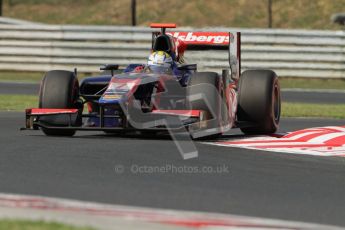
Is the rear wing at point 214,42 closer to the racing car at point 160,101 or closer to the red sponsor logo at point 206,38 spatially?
the red sponsor logo at point 206,38

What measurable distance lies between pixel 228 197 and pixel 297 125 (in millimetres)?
7473

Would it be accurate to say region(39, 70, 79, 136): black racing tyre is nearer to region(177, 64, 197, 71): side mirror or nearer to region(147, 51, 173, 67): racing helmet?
region(147, 51, 173, 67): racing helmet

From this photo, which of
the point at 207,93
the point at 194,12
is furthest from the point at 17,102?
the point at 194,12

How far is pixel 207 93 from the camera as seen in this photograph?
37.3ft

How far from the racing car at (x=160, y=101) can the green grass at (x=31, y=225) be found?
5.37 metres

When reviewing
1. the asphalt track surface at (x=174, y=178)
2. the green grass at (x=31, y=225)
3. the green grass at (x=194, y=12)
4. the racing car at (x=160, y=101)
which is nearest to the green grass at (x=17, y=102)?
the racing car at (x=160, y=101)

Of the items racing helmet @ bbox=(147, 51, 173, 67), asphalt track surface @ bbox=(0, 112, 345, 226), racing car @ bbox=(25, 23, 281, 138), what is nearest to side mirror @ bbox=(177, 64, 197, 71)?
racing car @ bbox=(25, 23, 281, 138)

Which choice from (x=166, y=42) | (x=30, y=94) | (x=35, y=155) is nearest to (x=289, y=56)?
(x=30, y=94)

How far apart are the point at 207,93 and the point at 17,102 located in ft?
24.9

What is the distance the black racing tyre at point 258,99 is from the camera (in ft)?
40.8

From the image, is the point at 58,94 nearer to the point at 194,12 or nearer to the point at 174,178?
the point at 174,178

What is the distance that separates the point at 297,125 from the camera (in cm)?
1470

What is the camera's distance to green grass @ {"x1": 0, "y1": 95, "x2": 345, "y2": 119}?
55.5 feet

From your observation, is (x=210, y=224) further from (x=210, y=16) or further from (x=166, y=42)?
(x=210, y=16)
